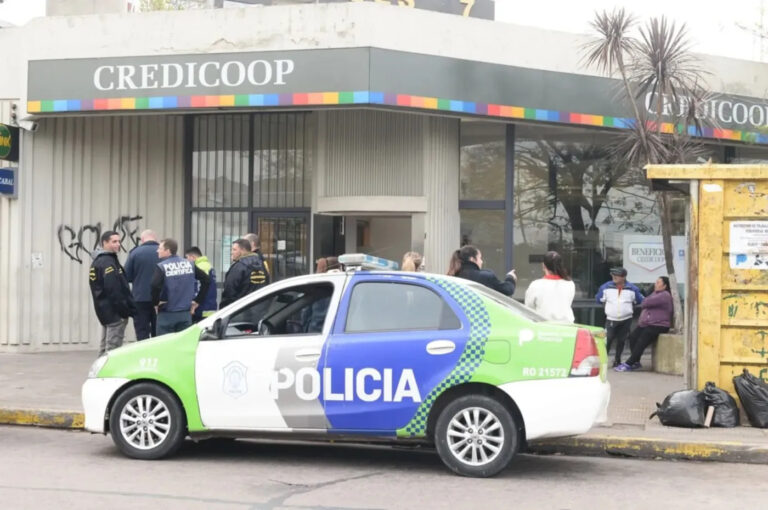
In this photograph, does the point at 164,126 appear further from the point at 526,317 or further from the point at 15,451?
the point at 526,317

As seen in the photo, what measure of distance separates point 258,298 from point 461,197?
24.0ft

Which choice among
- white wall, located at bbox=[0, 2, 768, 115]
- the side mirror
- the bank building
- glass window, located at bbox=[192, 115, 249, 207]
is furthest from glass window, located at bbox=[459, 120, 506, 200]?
the side mirror

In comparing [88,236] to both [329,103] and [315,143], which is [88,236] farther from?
[329,103]

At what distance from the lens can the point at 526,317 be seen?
757cm

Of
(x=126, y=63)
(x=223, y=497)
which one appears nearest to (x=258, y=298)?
(x=223, y=497)

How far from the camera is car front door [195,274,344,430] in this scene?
7.56 m

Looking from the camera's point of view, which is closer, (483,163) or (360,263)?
(360,263)

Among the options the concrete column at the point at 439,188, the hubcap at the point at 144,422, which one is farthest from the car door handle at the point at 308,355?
the concrete column at the point at 439,188

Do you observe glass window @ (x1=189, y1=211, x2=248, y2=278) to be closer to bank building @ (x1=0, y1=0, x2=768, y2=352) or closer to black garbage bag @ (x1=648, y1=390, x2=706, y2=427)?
bank building @ (x1=0, y1=0, x2=768, y2=352)

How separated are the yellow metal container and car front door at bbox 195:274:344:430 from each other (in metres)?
3.75

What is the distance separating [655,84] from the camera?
13.9 meters

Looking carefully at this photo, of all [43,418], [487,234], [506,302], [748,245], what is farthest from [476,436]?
[487,234]

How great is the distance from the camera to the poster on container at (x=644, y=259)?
1585 cm

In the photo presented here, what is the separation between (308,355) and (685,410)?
12.6ft
